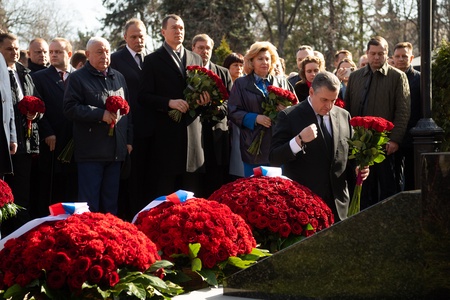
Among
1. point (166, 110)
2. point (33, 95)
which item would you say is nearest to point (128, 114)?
point (166, 110)

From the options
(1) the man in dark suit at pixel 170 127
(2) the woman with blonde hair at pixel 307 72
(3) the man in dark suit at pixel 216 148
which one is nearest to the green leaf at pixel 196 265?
(1) the man in dark suit at pixel 170 127

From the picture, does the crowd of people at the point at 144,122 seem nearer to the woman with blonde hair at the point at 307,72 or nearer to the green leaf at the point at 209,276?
the woman with blonde hair at the point at 307,72

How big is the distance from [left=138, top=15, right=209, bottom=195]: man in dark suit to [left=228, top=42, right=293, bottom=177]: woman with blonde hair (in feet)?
1.49

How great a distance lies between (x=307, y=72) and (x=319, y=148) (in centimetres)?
330

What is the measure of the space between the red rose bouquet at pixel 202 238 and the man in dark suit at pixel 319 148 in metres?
1.48

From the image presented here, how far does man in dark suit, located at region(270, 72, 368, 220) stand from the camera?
228 inches

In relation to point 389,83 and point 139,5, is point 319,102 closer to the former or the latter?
point 389,83

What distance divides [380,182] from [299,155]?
3.34 metres

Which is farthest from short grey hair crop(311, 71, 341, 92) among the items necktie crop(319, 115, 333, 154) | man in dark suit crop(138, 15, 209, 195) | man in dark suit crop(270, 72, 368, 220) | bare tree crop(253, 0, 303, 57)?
bare tree crop(253, 0, 303, 57)

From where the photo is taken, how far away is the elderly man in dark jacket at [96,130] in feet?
25.0

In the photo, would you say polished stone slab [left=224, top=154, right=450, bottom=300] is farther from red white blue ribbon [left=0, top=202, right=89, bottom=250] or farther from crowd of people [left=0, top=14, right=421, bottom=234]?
crowd of people [left=0, top=14, right=421, bottom=234]

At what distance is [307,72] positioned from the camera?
29.7 feet

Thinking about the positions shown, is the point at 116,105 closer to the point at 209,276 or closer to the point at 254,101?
the point at 254,101

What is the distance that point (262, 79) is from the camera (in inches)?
322
